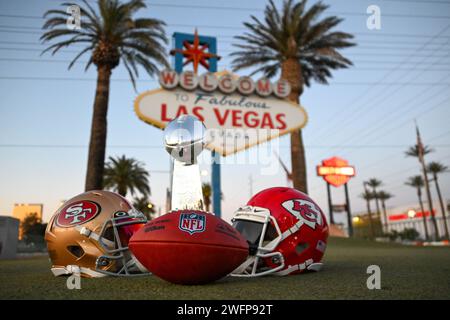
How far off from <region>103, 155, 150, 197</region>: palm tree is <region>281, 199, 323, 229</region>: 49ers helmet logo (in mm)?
28753

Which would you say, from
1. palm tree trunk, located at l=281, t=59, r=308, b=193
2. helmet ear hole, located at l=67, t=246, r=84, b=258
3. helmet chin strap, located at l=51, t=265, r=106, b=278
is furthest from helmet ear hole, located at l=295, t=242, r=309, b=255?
palm tree trunk, located at l=281, t=59, r=308, b=193

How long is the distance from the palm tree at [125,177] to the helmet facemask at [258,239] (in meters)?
28.7

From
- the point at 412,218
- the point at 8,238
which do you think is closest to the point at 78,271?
the point at 8,238

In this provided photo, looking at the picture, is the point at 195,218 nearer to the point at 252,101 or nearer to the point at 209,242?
the point at 209,242

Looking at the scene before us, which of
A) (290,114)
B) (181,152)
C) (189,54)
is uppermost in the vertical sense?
(189,54)

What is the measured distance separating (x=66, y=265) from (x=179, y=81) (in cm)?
1076

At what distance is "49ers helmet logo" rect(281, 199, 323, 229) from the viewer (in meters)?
3.76

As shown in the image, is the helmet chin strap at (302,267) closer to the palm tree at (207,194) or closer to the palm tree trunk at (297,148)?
the palm tree trunk at (297,148)

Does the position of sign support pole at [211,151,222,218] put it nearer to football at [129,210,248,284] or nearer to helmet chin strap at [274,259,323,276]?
helmet chin strap at [274,259,323,276]

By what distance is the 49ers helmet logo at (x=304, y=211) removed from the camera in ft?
12.3

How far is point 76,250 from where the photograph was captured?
3641mm

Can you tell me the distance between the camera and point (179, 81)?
1355 cm

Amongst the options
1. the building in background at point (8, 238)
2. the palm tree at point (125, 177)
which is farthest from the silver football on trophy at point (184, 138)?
the palm tree at point (125, 177)

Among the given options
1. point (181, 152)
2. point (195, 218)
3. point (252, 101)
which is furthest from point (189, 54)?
point (195, 218)
